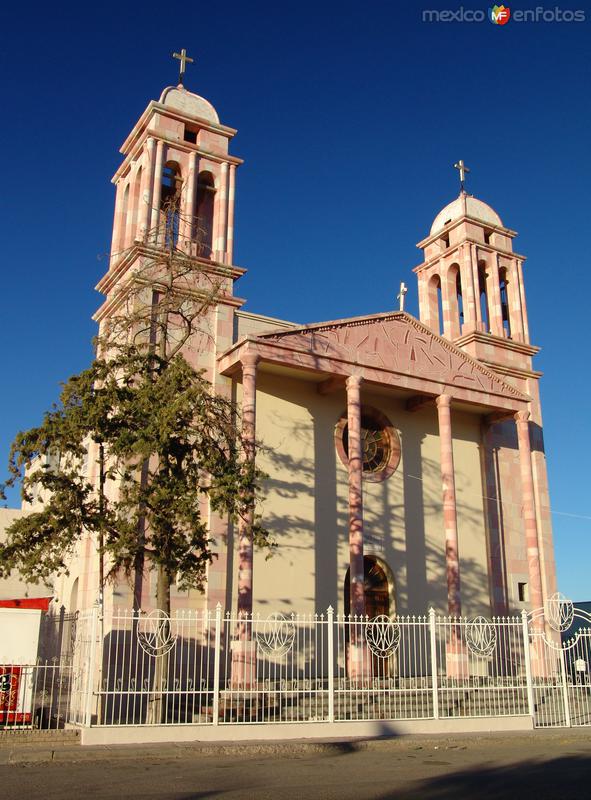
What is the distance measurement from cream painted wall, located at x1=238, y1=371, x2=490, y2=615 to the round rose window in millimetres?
226

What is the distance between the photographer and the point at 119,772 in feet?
31.5

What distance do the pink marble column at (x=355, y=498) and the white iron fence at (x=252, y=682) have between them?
942 millimetres

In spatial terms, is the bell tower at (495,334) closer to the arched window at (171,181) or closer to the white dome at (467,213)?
the white dome at (467,213)

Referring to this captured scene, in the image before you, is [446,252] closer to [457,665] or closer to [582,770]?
[457,665]

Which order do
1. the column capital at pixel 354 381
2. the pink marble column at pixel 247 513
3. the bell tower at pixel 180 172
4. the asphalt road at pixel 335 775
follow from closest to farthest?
the asphalt road at pixel 335 775, the pink marble column at pixel 247 513, the column capital at pixel 354 381, the bell tower at pixel 180 172

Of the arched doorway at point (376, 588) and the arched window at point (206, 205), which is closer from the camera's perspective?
the arched doorway at point (376, 588)

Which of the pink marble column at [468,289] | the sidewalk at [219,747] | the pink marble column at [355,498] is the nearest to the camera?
the sidewalk at [219,747]

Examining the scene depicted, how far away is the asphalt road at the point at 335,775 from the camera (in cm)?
805

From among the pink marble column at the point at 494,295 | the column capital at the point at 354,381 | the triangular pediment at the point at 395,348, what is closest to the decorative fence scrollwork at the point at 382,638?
the column capital at the point at 354,381

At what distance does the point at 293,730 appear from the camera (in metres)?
12.9

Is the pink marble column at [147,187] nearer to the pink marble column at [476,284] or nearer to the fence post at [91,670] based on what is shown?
the pink marble column at [476,284]

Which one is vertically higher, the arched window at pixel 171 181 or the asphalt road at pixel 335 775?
the arched window at pixel 171 181

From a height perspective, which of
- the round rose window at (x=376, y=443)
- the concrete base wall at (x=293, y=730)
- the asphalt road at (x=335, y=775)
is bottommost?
the asphalt road at (x=335, y=775)

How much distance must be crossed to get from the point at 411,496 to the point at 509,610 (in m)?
4.51
